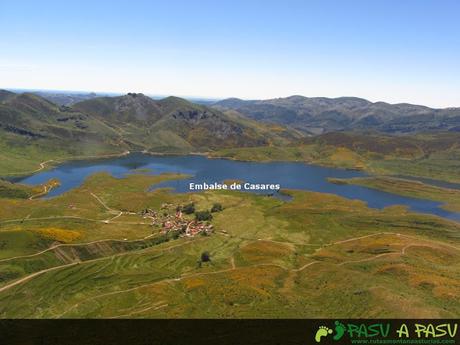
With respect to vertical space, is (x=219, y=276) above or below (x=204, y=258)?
above

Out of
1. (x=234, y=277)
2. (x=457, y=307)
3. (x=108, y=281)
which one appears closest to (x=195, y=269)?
(x=234, y=277)
